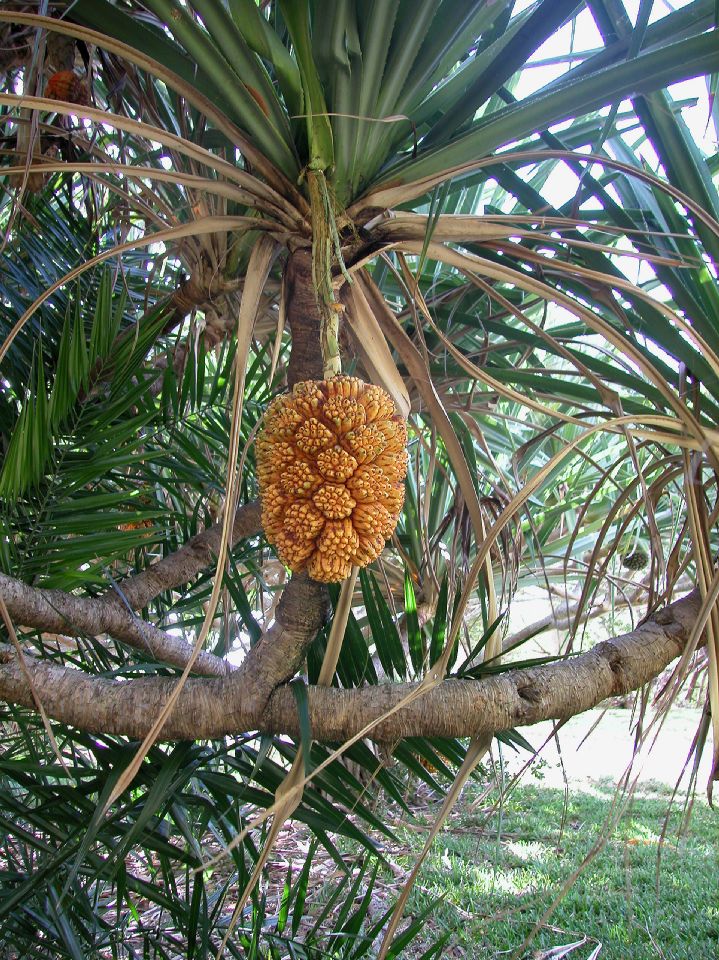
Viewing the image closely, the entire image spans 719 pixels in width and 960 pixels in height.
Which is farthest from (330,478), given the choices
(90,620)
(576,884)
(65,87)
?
(576,884)

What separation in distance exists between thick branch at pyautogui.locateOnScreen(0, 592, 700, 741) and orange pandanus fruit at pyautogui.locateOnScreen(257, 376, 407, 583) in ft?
0.65

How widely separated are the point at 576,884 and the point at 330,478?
9.67 ft

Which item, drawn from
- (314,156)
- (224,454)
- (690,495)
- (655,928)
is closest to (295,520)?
(314,156)

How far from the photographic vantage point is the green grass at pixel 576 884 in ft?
Answer: 7.65

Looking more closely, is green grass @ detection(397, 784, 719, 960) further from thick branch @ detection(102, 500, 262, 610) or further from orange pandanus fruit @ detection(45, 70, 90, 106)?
orange pandanus fruit @ detection(45, 70, 90, 106)

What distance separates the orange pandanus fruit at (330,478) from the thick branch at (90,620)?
297mm

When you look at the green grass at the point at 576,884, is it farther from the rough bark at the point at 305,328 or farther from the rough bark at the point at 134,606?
the rough bark at the point at 305,328

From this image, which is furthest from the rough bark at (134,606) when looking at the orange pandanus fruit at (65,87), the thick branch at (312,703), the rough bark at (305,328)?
the orange pandanus fruit at (65,87)

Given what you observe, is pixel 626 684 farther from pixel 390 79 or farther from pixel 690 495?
pixel 390 79

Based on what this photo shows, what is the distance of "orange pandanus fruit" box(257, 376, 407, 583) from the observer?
819 mm

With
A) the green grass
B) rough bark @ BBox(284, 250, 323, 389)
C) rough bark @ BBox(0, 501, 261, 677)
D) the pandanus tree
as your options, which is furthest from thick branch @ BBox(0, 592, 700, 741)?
the green grass

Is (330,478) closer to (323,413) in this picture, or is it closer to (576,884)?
(323,413)

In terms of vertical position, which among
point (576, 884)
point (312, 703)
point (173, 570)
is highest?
point (173, 570)

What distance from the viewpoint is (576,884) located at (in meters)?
3.00
